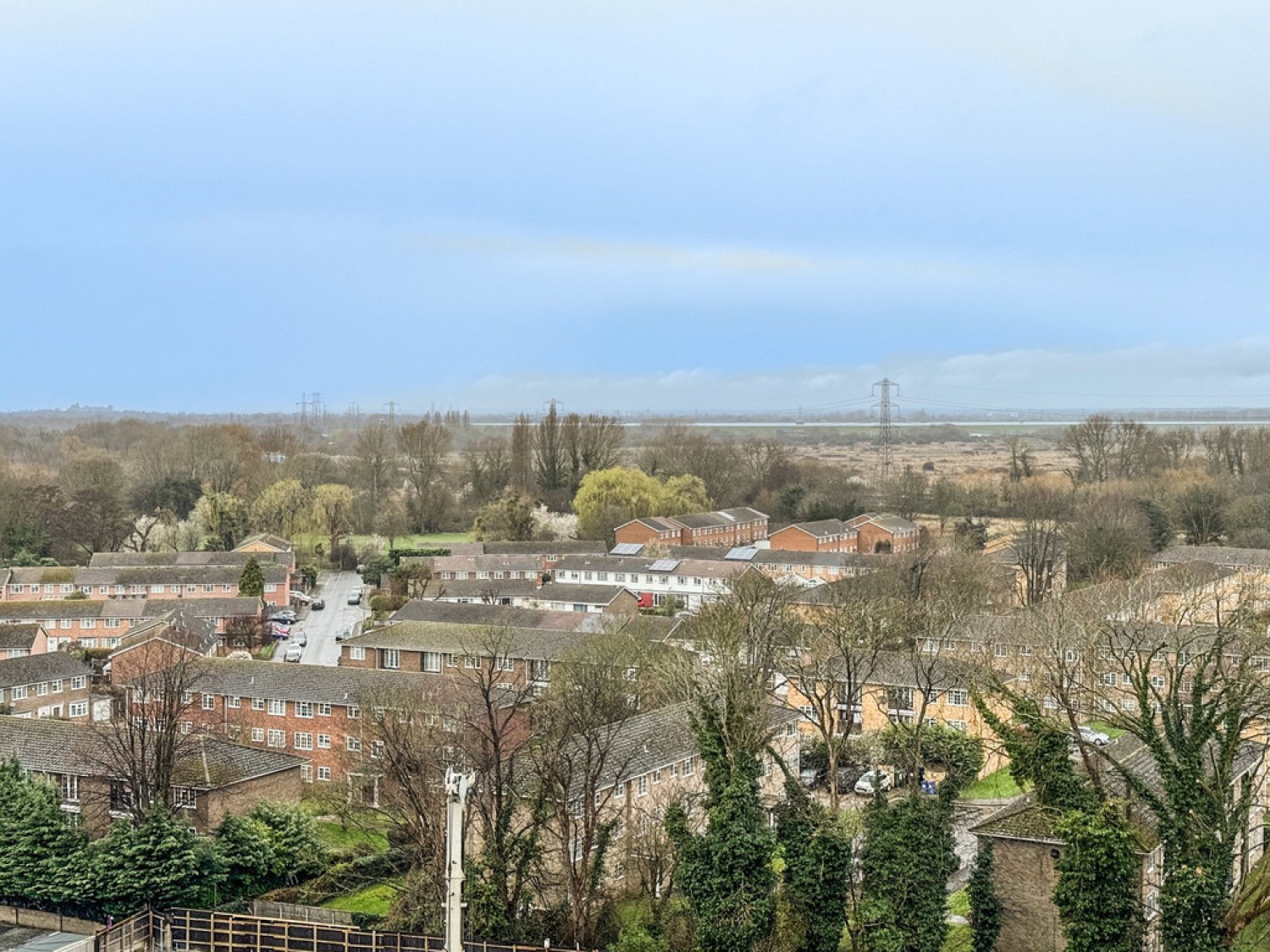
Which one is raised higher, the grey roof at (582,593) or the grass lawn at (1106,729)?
the grey roof at (582,593)

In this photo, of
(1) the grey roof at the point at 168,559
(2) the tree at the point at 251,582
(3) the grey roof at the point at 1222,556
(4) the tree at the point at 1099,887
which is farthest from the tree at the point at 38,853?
(3) the grey roof at the point at 1222,556

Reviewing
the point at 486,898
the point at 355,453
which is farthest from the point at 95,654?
the point at 355,453

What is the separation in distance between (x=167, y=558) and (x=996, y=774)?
45.7m

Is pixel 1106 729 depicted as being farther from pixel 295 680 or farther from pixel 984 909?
pixel 295 680

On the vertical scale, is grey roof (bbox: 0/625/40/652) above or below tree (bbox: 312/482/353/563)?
below

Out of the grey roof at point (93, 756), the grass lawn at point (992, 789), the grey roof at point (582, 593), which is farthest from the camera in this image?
the grey roof at point (582, 593)

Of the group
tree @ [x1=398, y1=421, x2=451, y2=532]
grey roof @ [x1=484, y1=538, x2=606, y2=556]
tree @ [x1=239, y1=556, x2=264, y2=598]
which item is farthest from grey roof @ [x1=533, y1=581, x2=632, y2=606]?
tree @ [x1=398, y1=421, x2=451, y2=532]

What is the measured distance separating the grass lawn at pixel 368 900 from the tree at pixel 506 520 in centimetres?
4955

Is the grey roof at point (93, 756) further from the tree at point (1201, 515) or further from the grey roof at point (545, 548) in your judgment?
the tree at point (1201, 515)

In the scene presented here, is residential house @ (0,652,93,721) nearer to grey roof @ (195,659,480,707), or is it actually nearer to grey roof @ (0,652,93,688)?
grey roof @ (0,652,93,688)

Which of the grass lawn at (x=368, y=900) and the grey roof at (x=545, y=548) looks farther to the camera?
the grey roof at (x=545, y=548)

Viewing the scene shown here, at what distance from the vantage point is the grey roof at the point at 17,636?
44562mm

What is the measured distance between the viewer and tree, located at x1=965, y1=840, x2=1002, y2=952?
20891mm

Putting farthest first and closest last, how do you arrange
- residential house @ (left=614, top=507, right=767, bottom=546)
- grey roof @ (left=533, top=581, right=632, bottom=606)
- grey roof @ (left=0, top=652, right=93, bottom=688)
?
1. residential house @ (left=614, top=507, right=767, bottom=546)
2. grey roof @ (left=533, top=581, right=632, bottom=606)
3. grey roof @ (left=0, top=652, right=93, bottom=688)
